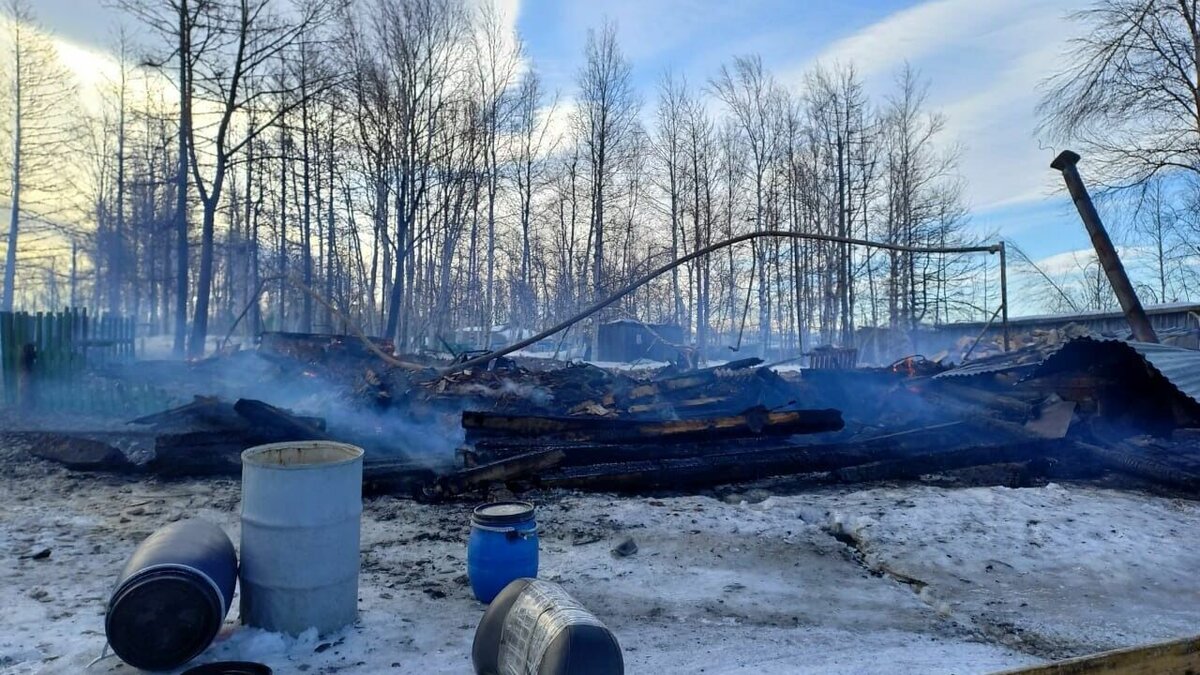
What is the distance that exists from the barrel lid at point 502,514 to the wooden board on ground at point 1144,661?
9.07ft

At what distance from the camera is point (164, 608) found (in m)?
2.96

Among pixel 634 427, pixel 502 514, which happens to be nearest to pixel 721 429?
pixel 634 427

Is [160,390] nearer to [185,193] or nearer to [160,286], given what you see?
[185,193]

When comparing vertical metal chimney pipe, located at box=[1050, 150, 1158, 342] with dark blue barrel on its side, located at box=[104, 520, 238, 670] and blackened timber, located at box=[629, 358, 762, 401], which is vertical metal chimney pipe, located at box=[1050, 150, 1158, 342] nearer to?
blackened timber, located at box=[629, 358, 762, 401]

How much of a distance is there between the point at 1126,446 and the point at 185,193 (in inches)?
953

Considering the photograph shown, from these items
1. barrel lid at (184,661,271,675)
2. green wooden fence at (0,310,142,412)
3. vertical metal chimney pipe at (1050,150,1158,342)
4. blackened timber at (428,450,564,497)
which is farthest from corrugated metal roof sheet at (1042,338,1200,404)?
green wooden fence at (0,310,142,412)

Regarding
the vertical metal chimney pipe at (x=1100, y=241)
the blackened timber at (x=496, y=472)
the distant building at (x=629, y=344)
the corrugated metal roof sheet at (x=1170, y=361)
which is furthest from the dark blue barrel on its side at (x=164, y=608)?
the distant building at (x=629, y=344)

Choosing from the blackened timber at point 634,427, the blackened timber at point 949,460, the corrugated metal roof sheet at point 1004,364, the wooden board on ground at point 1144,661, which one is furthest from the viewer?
the corrugated metal roof sheet at point 1004,364

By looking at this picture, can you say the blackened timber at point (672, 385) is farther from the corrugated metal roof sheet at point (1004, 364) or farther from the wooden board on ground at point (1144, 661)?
the wooden board on ground at point (1144, 661)

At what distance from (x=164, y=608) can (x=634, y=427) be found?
6043 millimetres

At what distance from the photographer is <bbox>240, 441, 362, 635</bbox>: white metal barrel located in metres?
3.39

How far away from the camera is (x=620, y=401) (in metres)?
11.1

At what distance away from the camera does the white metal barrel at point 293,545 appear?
11.1 ft

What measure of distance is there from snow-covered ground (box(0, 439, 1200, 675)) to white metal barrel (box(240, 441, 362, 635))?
137 mm
